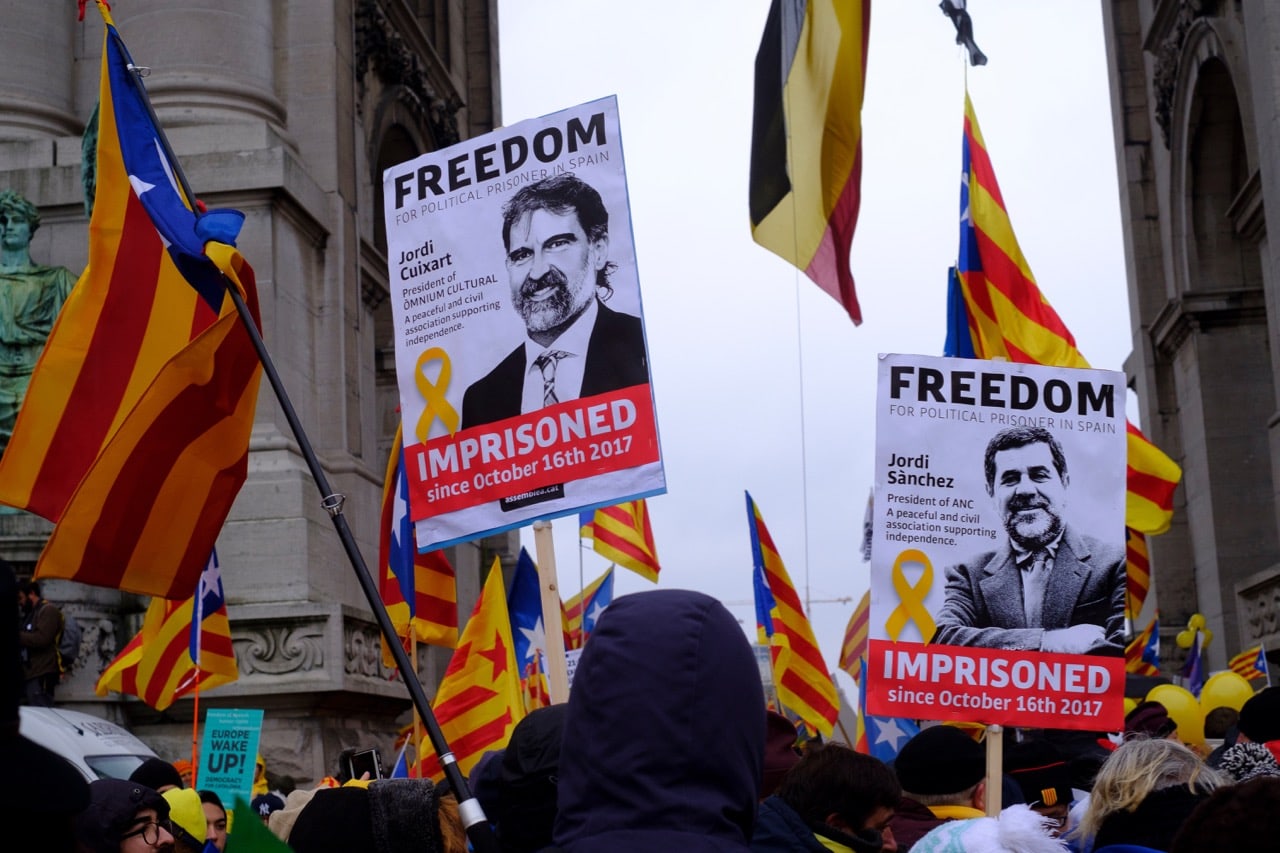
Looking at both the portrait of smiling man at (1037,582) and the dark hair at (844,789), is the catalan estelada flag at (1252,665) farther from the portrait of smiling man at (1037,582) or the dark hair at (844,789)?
the dark hair at (844,789)

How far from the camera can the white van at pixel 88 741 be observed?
9.76 m

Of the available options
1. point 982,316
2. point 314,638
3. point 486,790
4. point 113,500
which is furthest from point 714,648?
point 314,638

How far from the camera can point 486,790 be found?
3.93 metres

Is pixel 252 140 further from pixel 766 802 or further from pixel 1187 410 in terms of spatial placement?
pixel 1187 410

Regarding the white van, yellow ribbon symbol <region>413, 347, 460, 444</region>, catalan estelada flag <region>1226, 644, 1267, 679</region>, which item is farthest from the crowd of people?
catalan estelada flag <region>1226, 644, 1267, 679</region>

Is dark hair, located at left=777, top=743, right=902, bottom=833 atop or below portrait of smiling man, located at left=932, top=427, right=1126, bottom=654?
below

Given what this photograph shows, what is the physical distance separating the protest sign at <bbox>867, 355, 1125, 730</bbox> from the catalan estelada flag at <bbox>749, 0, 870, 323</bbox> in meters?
1.16

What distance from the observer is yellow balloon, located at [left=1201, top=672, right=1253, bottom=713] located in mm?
10031

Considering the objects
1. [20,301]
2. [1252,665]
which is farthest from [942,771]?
[20,301]

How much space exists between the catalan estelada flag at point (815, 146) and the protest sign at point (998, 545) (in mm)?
1157

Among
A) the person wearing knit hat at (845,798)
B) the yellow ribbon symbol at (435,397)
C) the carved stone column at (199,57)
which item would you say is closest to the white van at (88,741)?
the yellow ribbon symbol at (435,397)

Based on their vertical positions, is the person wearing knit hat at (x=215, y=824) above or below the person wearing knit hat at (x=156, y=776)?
below

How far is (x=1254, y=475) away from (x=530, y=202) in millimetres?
19109

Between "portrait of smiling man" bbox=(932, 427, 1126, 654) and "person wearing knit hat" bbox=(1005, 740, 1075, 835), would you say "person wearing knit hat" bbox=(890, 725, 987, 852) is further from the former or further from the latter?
"portrait of smiling man" bbox=(932, 427, 1126, 654)
